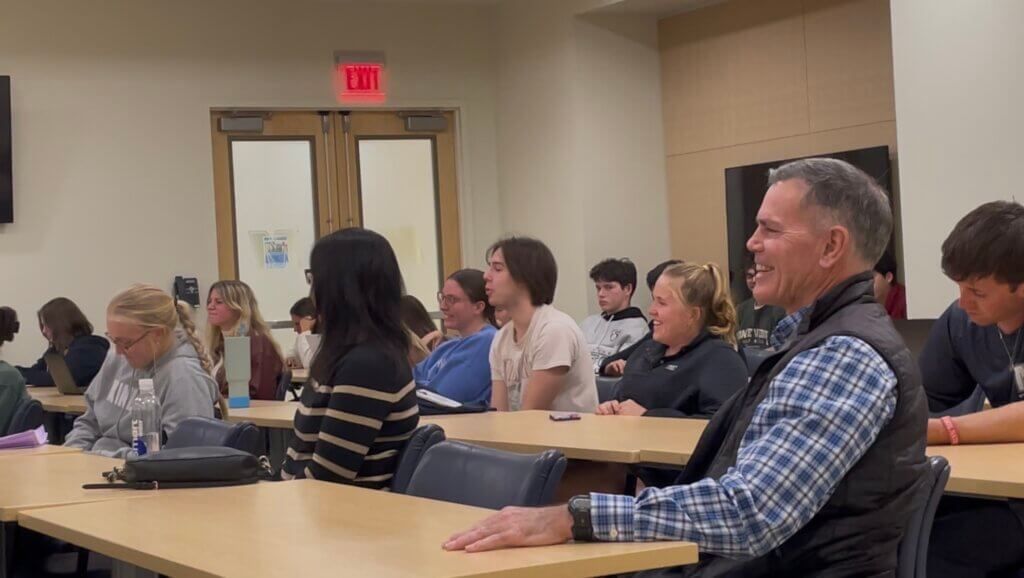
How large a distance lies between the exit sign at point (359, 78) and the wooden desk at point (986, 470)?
7.45 metres

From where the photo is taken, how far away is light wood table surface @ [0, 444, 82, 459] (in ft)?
13.9

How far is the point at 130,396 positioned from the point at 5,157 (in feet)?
15.9

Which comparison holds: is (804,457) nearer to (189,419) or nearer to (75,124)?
(189,419)

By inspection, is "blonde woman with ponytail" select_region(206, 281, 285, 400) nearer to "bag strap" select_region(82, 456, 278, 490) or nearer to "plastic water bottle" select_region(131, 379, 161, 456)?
"plastic water bottle" select_region(131, 379, 161, 456)

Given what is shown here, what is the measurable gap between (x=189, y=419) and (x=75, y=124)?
18.7ft

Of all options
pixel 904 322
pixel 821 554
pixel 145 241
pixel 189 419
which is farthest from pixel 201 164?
pixel 821 554

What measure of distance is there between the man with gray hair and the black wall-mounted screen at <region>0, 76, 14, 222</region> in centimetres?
763

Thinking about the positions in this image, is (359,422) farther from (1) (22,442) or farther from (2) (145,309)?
(1) (22,442)

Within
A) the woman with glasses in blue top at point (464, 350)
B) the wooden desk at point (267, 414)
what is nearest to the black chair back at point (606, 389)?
the woman with glasses in blue top at point (464, 350)

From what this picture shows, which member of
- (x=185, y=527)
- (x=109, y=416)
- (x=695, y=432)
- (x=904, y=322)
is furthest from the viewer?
(x=904, y=322)

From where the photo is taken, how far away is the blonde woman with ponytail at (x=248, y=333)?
702 cm

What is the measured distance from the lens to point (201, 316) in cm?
965

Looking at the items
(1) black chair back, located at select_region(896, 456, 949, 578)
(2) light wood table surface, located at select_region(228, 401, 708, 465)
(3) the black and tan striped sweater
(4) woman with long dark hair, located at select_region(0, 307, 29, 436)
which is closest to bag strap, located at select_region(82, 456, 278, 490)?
(3) the black and tan striped sweater

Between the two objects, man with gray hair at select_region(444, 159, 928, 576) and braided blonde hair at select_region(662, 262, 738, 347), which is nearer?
man with gray hair at select_region(444, 159, 928, 576)
